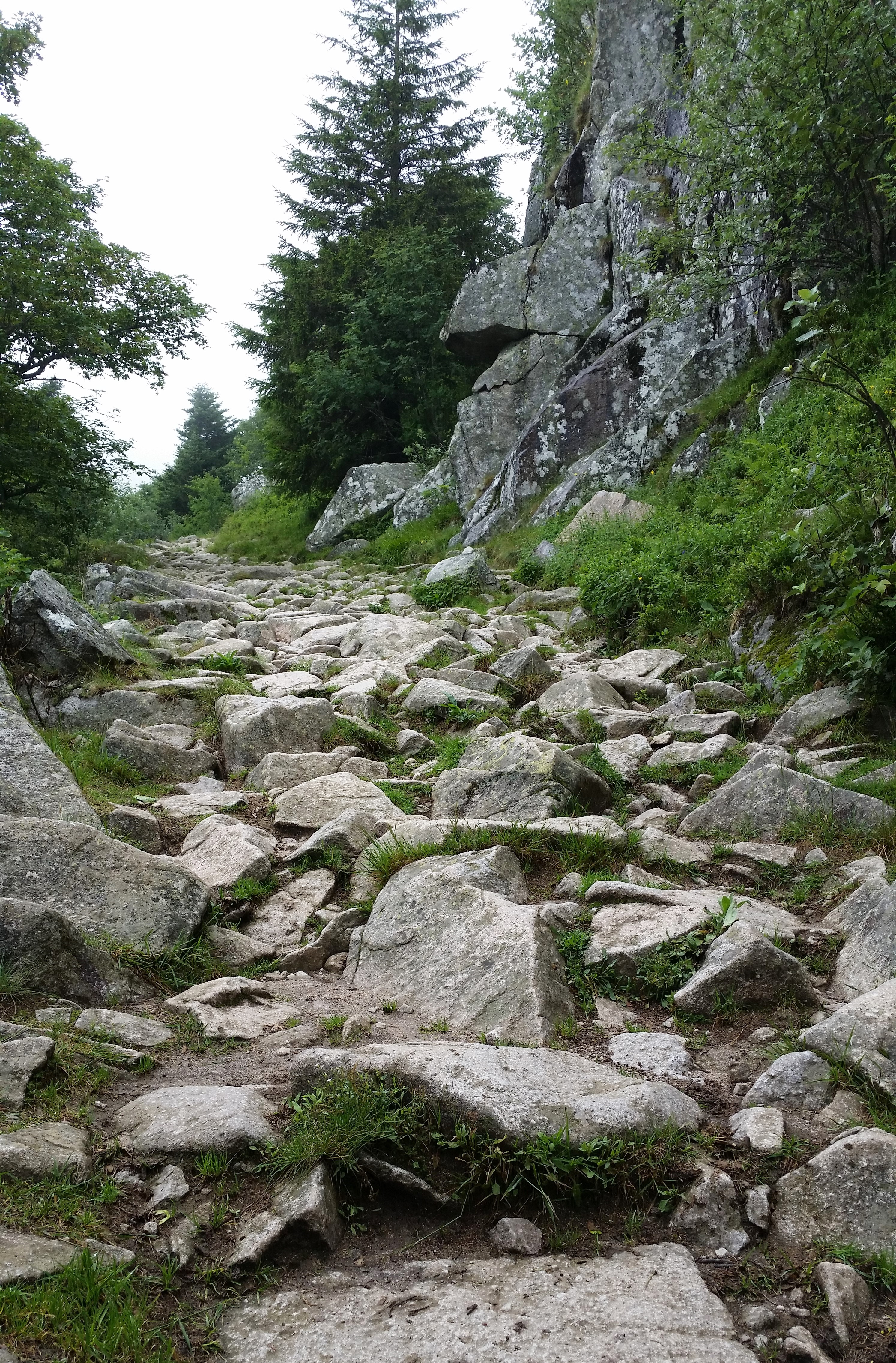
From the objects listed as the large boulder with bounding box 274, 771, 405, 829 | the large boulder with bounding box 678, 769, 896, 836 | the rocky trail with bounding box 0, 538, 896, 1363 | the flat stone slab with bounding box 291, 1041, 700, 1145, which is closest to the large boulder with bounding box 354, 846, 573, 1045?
the rocky trail with bounding box 0, 538, 896, 1363

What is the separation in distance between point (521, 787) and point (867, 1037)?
2.75m

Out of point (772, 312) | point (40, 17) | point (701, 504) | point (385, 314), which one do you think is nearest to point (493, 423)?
point (385, 314)

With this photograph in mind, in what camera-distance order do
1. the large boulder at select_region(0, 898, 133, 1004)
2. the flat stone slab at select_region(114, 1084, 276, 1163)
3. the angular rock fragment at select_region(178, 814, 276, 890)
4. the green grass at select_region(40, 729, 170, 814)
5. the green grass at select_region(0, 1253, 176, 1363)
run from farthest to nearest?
the green grass at select_region(40, 729, 170, 814), the angular rock fragment at select_region(178, 814, 276, 890), the large boulder at select_region(0, 898, 133, 1004), the flat stone slab at select_region(114, 1084, 276, 1163), the green grass at select_region(0, 1253, 176, 1363)

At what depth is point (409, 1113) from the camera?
2.61 metres

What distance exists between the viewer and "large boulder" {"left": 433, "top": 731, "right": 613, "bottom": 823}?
523cm

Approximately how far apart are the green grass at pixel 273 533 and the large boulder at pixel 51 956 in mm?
19281

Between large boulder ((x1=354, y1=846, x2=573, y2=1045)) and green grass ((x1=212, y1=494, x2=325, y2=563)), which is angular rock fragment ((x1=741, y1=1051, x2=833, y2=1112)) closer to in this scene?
large boulder ((x1=354, y1=846, x2=573, y2=1045))

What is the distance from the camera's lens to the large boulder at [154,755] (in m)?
6.46

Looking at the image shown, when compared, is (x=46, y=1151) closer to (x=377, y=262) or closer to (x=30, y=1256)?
(x=30, y=1256)

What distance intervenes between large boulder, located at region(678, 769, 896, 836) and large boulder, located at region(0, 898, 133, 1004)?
127 inches

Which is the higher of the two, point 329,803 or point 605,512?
point 605,512

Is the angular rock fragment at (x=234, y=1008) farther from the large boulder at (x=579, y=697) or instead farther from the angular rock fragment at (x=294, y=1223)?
the large boulder at (x=579, y=697)

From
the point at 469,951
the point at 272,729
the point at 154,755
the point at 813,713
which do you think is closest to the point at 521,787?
the point at 469,951

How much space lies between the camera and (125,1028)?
10.6 feet
